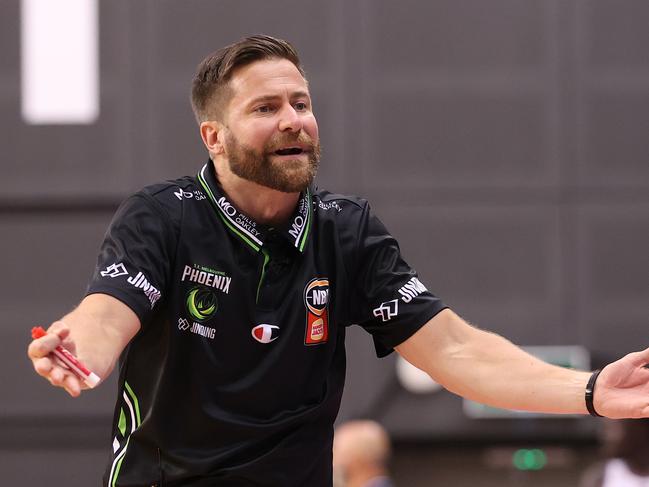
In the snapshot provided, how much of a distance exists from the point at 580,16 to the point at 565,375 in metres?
7.09

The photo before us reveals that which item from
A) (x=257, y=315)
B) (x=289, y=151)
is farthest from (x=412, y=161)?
(x=257, y=315)

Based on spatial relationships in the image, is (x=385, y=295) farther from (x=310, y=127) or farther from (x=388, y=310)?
(x=310, y=127)

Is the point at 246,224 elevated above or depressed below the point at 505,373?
above

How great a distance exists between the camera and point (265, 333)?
341 cm

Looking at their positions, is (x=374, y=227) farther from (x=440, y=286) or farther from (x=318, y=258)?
(x=440, y=286)

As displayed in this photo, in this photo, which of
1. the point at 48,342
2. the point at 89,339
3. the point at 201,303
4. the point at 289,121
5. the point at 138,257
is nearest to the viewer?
the point at 48,342

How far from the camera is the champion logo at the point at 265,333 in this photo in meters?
3.40

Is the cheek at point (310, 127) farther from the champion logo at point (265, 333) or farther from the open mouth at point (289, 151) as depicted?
the champion logo at point (265, 333)

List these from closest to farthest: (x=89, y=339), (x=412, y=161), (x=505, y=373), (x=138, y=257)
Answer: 1. (x=89, y=339)
2. (x=138, y=257)
3. (x=505, y=373)
4. (x=412, y=161)

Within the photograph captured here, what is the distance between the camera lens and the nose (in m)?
3.47

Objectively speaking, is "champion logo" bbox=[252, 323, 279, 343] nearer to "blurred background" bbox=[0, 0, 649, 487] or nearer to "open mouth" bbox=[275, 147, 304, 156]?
"open mouth" bbox=[275, 147, 304, 156]

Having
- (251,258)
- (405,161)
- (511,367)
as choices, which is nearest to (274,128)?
(251,258)

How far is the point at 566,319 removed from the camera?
9805 mm

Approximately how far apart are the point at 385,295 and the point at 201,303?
0.64m
